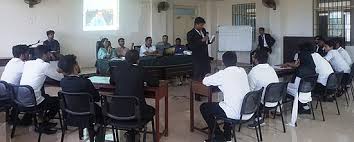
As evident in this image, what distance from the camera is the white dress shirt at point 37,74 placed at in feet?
12.9

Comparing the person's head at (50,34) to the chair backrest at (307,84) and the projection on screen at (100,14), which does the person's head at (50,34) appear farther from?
the chair backrest at (307,84)

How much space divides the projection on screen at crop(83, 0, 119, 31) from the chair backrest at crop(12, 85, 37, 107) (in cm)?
615

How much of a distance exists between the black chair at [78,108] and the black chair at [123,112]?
6.5 inches

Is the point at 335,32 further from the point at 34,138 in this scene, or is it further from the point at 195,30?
the point at 34,138

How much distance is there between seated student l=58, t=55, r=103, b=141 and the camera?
330 cm

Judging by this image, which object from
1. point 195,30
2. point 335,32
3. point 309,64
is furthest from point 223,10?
point 309,64

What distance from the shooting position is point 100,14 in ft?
32.0

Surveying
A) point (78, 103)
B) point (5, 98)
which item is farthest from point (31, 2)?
point (78, 103)

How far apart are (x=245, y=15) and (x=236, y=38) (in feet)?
4.87

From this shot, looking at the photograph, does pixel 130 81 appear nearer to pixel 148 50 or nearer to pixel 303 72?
pixel 303 72

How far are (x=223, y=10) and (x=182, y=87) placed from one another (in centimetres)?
575

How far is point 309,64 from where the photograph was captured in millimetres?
4824

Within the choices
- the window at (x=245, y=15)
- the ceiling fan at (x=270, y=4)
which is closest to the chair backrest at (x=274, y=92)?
the ceiling fan at (x=270, y=4)

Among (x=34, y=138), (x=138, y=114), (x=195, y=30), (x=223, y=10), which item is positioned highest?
(x=223, y=10)
